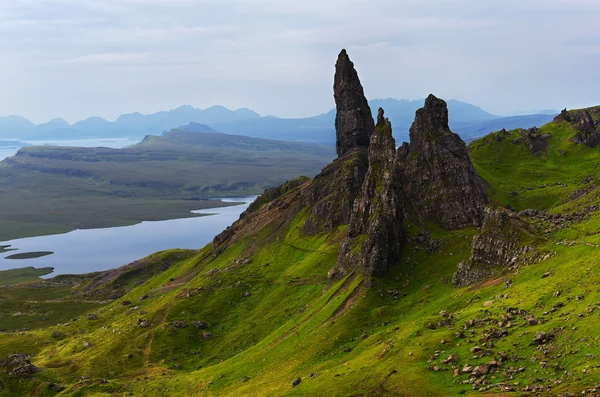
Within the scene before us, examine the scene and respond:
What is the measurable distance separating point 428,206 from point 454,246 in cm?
2502

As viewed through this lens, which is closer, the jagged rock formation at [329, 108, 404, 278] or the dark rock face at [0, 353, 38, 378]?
the jagged rock formation at [329, 108, 404, 278]

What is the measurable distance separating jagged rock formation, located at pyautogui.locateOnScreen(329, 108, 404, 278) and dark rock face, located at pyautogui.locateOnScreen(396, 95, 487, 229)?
654 centimetres

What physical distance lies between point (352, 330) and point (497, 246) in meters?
31.5

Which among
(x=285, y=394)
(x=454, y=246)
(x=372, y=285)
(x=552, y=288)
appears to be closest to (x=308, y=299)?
(x=372, y=285)

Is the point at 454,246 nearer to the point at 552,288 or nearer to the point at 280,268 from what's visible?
the point at 552,288

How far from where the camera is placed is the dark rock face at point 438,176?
14138 cm

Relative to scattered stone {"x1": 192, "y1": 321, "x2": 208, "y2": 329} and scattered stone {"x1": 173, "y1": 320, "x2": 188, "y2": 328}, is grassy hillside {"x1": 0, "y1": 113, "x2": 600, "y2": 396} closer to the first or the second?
scattered stone {"x1": 173, "y1": 320, "x2": 188, "y2": 328}

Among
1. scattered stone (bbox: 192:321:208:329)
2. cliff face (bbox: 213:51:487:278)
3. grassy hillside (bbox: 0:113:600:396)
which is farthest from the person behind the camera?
scattered stone (bbox: 192:321:208:329)

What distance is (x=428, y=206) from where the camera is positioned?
145 metres

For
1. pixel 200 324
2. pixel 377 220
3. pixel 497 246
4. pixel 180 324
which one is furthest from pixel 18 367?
pixel 497 246

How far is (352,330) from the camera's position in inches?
4003

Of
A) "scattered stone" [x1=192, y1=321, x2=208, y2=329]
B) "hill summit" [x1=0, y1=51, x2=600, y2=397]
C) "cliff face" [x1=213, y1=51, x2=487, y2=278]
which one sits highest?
"cliff face" [x1=213, y1=51, x2=487, y2=278]

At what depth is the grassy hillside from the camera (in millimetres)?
62156

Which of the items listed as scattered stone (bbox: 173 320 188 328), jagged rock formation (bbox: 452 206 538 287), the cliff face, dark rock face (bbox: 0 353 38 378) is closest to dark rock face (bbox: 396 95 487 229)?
the cliff face
